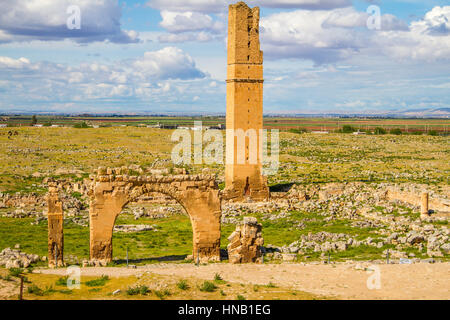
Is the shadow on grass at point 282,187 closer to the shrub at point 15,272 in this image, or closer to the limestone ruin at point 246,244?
the limestone ruin at point 246,244

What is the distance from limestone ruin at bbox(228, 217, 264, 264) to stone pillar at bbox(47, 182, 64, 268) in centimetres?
628

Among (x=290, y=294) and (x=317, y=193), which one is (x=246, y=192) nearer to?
(x=317, y=193)

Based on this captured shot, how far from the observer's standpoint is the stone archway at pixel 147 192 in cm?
2270

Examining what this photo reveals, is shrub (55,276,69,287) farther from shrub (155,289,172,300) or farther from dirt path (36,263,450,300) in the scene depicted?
shrub (155,289,172,300)

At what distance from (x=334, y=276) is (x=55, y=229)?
10118 mm

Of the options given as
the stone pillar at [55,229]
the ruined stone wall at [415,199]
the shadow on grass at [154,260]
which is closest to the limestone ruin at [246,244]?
the shadow on grass at [154,260]

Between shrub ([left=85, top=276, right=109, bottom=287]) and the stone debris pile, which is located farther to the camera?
the stone debris pile

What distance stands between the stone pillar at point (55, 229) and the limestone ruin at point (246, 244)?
20.6 feet

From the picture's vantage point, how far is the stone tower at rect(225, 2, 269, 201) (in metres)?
37.7

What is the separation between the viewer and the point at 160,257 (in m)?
25.0

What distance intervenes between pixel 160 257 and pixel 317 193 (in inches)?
729

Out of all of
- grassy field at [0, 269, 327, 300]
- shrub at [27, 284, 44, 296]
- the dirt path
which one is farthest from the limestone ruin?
shrub at [27, 284, 44, 296]
